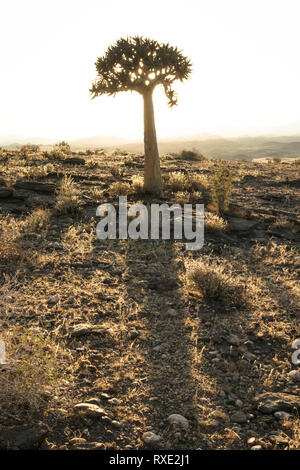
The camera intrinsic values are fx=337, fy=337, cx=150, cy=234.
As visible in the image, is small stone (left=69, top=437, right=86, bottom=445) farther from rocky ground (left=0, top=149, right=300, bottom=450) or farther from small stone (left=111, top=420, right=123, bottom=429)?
small stone (left=111, top=420, right=123, bottom=429)

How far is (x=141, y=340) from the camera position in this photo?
4340mm

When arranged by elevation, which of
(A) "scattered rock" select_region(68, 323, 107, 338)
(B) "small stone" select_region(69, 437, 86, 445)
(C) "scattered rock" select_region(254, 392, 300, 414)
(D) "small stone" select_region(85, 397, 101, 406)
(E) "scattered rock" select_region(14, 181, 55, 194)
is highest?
(E) "scattered rock" select_region(14, 181, 55, 194)

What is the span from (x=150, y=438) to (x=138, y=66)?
373 inches

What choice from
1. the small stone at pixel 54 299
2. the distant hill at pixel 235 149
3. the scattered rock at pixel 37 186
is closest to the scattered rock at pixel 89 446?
the small stone at pixel 54 299

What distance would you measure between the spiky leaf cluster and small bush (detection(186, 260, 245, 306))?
262 inches

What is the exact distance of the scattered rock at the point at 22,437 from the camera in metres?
2.65

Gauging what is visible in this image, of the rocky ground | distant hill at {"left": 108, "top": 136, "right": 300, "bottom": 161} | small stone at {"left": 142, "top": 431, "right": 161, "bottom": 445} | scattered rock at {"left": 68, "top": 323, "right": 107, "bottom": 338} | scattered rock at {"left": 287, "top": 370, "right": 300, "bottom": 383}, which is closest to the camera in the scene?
small stone at {"left": 142, "top": 431, "right": 161, "bottom": 445}

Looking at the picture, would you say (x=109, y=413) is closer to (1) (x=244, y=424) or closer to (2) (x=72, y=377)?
(2) (x=72, y=377)

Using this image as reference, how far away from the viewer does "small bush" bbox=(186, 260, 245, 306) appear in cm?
532

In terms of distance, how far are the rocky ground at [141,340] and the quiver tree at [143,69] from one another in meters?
3.74

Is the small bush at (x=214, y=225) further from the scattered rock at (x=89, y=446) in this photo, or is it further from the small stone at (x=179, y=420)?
the scattered rock at (x=89, y=446)

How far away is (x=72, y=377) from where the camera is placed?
3.35 m

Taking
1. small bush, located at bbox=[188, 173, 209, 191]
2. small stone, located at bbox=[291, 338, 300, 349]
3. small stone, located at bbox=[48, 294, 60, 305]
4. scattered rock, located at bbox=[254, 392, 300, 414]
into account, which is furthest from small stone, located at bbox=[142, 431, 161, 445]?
small bush, located at bbox=[188, 173, 209, 191]
